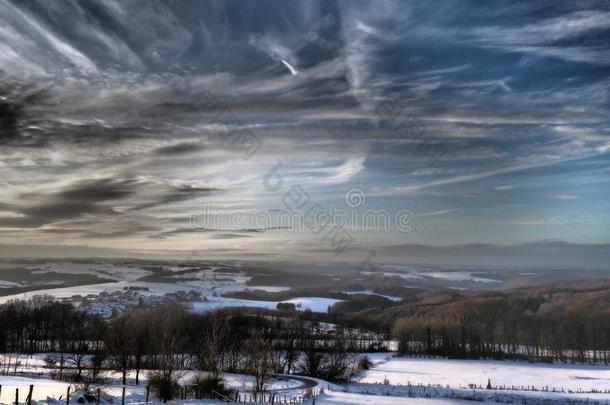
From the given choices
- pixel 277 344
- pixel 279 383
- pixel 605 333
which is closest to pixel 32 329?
pixel 277 344

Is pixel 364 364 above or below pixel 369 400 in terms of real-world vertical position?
below

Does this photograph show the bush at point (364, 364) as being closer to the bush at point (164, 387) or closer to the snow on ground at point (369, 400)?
the snow on ground at point (369, 400)

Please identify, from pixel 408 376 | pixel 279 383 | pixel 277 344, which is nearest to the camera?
pixel 279 383

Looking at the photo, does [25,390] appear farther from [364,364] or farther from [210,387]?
[364,364]

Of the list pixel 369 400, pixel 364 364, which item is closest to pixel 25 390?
pixel 369 400

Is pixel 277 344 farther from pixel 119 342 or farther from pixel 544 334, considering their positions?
pixel 544 334

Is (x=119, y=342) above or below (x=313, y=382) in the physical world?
above

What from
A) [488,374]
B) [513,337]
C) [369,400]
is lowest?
[488,374]
